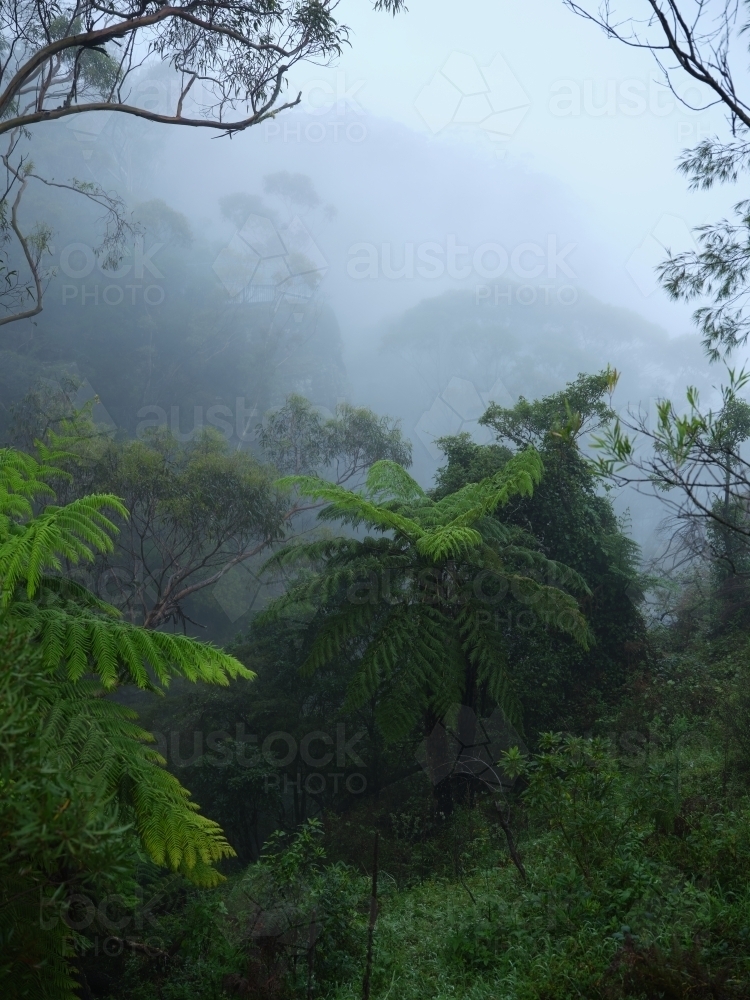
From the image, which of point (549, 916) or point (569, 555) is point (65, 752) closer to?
point (549, 916)

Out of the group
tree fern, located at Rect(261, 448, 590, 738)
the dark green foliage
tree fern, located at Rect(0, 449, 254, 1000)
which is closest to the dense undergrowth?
tree fern, located at Rect(0, 449, 254, 1000)

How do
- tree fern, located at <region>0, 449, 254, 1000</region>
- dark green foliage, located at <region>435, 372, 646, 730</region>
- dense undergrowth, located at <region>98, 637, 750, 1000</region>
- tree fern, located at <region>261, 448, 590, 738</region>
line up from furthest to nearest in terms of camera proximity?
dark green foliage, located at <region>435, 372, 646, 730</region>, tree fern, located at <region>261, 448, 590, 738</region>, dense undergrowth, located at <region>98, 637, 750, 1000</region>, tree fern, located at <region>0, 449, 254, 1000</region>

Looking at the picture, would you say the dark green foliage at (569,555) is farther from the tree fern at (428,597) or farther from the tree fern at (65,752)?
Result: the tree fern at (65,752)

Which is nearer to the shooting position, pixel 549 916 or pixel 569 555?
pixel 549 916

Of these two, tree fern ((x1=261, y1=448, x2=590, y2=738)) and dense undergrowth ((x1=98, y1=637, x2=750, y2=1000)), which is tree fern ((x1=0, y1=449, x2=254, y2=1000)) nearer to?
dense undergrowth ((x1=98, y1=637, x2=750, y2=1000))

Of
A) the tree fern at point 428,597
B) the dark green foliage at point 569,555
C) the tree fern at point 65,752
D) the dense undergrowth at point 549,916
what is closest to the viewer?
the tree fern at point 65,752

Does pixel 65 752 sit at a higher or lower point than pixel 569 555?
lower

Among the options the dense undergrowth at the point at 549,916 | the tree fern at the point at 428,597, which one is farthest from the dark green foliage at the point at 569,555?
the dense undergrowth at the point at 549,916

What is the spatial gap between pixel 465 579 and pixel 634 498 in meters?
52.5

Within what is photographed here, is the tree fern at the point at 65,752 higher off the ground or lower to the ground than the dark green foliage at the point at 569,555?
lower

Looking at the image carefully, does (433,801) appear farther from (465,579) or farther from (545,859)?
(545,859)

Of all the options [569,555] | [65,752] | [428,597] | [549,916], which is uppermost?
[569,555]

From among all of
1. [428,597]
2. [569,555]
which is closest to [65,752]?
[428,597]

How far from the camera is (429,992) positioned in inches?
124
